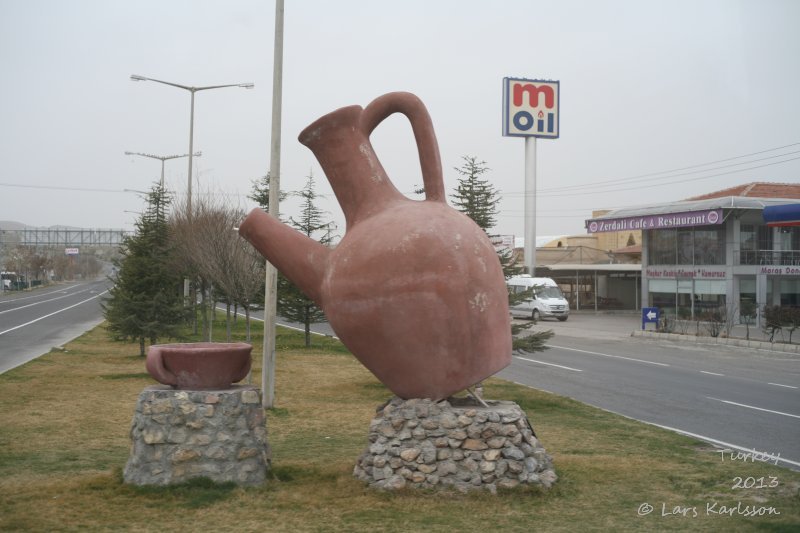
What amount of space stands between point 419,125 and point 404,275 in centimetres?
181

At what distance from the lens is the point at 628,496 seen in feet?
25.5

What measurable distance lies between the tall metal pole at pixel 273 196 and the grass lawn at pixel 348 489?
1.70 ft

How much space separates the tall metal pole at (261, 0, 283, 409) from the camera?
495 inches

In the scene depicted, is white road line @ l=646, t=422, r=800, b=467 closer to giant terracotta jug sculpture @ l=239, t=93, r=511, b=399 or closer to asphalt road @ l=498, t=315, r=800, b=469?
asphalt road @ l=498, t=315, r=800, b=469

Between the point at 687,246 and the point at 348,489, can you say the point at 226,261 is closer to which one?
the point at 348,489

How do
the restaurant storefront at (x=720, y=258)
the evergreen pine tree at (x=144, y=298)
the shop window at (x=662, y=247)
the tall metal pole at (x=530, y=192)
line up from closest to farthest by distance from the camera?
the evergreen pine tree at (x=144, y=298), the restaurant storefront at (x=720, y=258), the shop window at (x=662, y=247), the tall metal pole at (x=530, y=192)

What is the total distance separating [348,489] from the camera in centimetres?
783

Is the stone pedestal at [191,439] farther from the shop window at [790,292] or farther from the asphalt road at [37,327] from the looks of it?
the shop window at [790,292]

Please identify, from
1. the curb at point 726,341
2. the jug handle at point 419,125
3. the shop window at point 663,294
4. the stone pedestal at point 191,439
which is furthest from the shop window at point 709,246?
the stone pedestal at point 191,439

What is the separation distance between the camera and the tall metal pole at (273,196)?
1258 cm

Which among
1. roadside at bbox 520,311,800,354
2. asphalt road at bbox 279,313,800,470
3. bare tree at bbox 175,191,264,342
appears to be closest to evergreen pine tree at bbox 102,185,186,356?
bare tree at bbox 175,191,264,342

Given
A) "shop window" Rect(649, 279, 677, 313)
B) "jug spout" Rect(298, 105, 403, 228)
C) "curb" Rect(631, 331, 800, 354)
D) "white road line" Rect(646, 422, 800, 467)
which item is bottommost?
"white road line" Rect(646, 422, 800, 467)

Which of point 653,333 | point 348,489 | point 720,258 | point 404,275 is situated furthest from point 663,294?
point 348,489

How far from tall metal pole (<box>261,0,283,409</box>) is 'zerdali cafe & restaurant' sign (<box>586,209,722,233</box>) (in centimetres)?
2527
